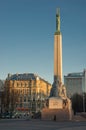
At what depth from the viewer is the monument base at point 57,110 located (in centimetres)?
7062

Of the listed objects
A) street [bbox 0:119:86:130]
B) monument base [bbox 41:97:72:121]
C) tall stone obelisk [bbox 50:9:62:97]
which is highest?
tall stone obelisk [bbox 50:9:62:97]

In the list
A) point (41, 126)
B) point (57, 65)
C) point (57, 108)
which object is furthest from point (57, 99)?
point (41, 126)

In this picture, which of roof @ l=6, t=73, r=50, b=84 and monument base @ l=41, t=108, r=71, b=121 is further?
roof @ l=6, t=73, r=50, b=84

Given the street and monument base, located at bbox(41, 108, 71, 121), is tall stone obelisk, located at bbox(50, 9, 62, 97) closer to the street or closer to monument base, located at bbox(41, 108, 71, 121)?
monument base, located at bbox(41, 108, 71, 121)

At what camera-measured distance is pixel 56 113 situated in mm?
70500

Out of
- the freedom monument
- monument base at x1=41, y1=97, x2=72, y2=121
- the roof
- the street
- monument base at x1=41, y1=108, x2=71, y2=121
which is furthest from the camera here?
the roof

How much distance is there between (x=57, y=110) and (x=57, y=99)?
2.39 meters

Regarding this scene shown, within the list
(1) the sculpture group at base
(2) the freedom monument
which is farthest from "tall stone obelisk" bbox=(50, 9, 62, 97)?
(1) the sculpture group at base

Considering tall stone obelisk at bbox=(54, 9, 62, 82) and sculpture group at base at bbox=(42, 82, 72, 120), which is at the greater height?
tall stone obelisk at bbox=(54, 9, 62, 82)

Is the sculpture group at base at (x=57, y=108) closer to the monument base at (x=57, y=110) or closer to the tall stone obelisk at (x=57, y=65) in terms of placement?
the monument base at (x=57, y=110)

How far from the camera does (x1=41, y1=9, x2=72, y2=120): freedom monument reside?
7088 cm

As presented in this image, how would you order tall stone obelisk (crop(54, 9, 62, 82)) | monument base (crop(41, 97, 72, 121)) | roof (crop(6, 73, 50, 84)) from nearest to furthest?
monument base (crop(41, 97, 72, 121)) < tall stone obelisk (crop(54, 9, 62, 82)) < roof (crop(6, 73, 50, 84))

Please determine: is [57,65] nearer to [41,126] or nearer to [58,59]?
[58,59]

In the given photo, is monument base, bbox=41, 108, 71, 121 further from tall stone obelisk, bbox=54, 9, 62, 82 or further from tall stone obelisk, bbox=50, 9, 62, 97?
tall stone obelisk, bbox=54, 9, 62, 82
